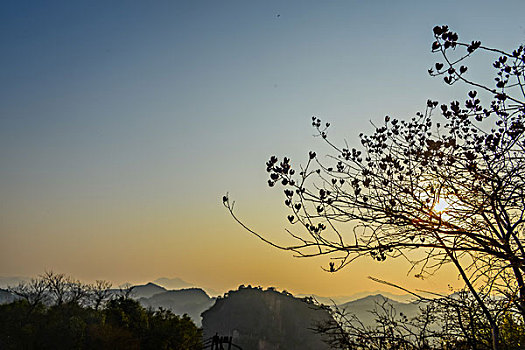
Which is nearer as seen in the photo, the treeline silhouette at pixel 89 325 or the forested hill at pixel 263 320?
the treeline silhouette at pixel 89 325

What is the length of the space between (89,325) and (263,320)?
63.3 m

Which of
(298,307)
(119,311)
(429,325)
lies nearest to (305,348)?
(298,307)

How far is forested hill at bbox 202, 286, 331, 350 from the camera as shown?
8619cm

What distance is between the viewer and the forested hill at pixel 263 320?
86.2 m

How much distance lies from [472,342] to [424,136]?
2914mm

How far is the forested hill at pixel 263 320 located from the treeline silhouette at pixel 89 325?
50.0 m

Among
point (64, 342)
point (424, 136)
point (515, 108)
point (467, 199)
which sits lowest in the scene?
point (64, 342)

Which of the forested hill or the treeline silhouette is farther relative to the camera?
the forested hill

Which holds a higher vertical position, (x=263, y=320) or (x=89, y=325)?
(x=263, y=320)

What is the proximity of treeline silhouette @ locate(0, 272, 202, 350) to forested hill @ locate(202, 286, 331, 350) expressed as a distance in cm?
5004

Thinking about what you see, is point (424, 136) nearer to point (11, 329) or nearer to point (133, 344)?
point (133, 344)

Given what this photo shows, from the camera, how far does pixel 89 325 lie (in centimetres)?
3297

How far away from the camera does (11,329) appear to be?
33219 millimetres

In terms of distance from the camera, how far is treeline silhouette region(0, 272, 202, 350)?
3142cm
